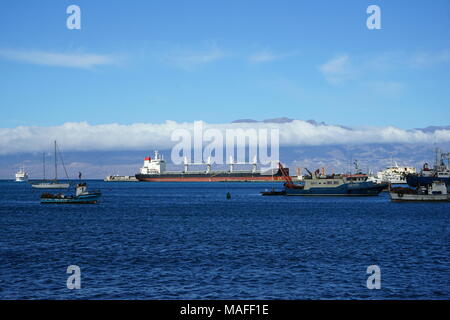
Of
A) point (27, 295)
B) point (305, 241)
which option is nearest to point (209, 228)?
point (305, 241)

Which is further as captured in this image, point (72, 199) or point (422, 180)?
point (422, 180)

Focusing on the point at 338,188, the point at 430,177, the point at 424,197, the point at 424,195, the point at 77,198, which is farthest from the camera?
the point at 430,177

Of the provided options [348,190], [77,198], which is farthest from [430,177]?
[77,198]

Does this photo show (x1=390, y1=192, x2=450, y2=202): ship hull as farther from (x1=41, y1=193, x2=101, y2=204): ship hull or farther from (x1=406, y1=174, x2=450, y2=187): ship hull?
(x1=406, y1=174, x2=450, y2=187): ship hull

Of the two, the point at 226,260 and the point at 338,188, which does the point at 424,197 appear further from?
the point at 226,260

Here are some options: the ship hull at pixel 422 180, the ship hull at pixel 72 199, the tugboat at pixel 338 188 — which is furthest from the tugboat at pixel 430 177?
the ship hull at pixel 72 199

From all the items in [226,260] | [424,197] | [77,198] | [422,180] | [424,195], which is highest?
[422,180]

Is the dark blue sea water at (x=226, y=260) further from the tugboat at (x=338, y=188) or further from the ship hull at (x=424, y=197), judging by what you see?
the tugboat at (x=338, y=188)

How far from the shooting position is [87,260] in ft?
117

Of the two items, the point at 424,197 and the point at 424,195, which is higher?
the point at 424,195
